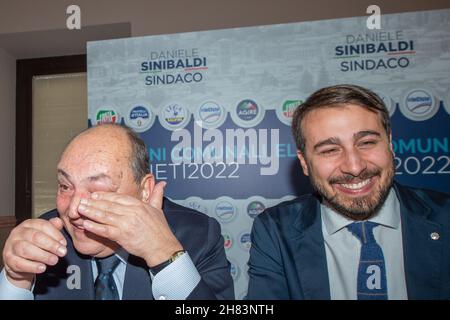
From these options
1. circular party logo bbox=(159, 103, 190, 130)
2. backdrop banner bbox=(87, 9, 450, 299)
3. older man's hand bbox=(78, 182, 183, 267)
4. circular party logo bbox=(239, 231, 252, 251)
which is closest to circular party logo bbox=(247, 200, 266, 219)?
backdrop banner bbox=(87, 9, 450, 299)

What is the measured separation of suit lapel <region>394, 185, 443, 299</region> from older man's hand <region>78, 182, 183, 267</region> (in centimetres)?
80

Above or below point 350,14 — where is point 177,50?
below

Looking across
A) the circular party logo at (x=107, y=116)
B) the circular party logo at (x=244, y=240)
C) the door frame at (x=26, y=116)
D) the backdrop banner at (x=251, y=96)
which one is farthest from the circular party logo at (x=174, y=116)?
the door frame at (x=26, y=116)

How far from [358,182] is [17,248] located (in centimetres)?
104

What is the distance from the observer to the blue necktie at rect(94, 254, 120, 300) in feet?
3.56

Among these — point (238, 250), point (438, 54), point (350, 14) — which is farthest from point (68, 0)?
point (438, 54)

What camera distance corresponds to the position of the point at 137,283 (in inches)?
41.9

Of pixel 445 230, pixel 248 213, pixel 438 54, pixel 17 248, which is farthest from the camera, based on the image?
pixel 248 213

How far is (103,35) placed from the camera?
11.2ft

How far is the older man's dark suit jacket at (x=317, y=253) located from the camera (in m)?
1.18

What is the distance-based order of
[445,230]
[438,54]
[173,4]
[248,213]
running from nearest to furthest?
[445,230] → [438,54] → [248,213] → [173,4]

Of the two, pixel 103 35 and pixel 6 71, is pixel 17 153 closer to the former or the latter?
pixel 6 71

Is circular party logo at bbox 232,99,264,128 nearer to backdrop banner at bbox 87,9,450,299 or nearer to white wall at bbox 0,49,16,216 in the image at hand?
backdrop banner at bbox 87,9,450,299

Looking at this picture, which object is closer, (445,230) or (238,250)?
(445,230)
